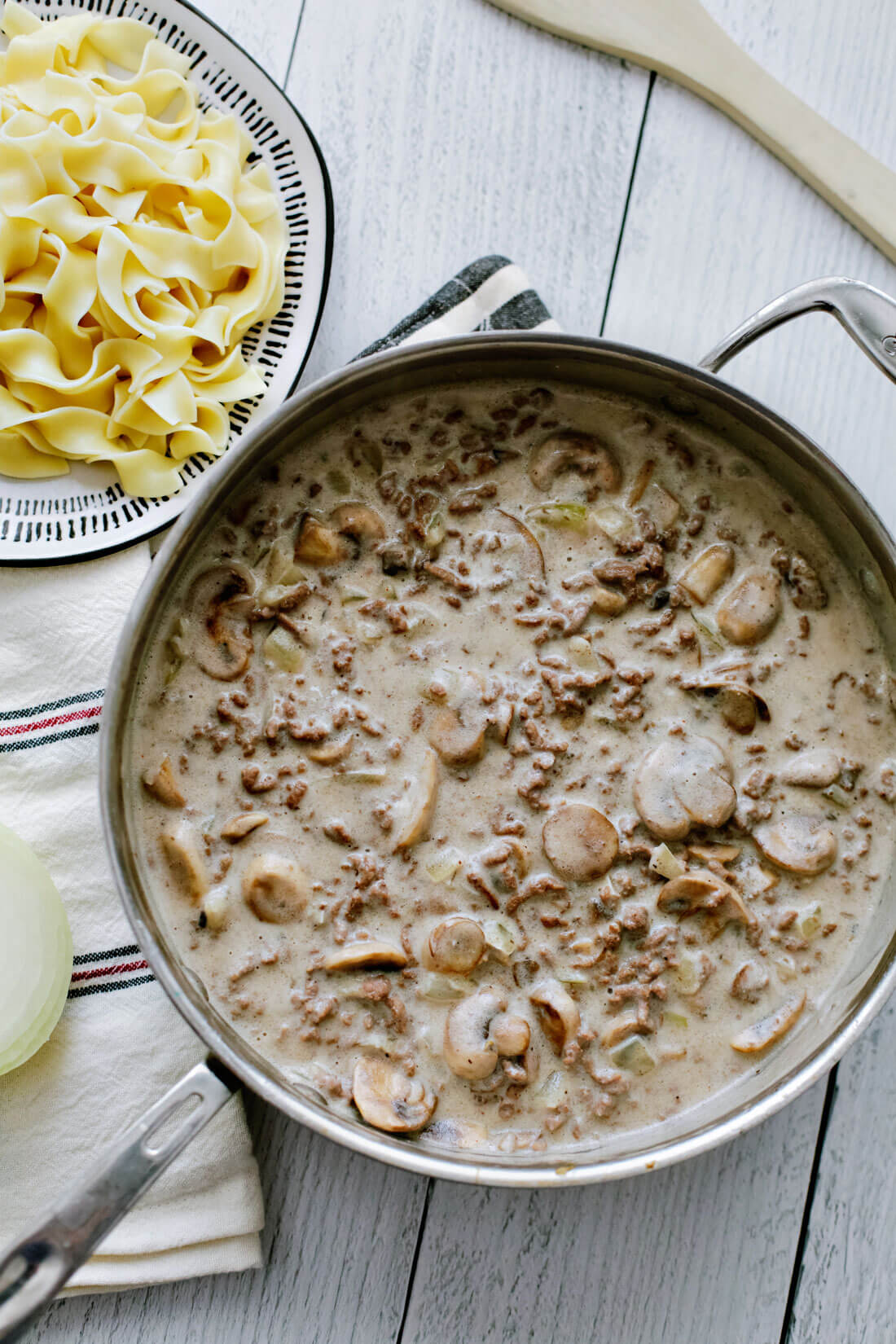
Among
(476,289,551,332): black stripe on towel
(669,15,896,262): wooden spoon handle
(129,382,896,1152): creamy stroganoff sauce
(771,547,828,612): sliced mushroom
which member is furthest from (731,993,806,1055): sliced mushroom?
(669,15,896,262): wooden spoon handle

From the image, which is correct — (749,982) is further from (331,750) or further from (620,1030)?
(331,750)

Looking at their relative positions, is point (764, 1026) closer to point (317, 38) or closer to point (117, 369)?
point (117, 369)

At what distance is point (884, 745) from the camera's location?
165cm

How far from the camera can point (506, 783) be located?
157cm

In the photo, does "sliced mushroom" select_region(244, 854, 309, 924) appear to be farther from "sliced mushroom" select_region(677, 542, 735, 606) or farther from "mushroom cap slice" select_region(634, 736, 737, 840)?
"sliced mushroom" select_region(677, 542, 735, 606)

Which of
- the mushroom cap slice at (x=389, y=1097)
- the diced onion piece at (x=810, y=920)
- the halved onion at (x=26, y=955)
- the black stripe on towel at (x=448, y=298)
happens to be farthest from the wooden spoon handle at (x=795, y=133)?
the halved onion at (x=26, y=955)

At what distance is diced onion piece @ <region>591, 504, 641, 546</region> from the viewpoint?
1.63 meters

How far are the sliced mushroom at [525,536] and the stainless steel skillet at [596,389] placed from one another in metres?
0.23

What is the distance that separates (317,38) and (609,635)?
1.17 meters

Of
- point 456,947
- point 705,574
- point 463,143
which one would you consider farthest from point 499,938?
point 463,143

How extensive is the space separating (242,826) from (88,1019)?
419 millimetres

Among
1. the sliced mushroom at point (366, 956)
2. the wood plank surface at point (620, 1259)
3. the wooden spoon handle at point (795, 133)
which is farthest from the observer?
the wooden spoon handle at point (795, 133)

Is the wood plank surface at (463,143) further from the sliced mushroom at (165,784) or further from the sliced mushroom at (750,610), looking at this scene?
Answer: the sliced mushroom at (165,784)

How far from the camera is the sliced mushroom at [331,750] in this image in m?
1.55
